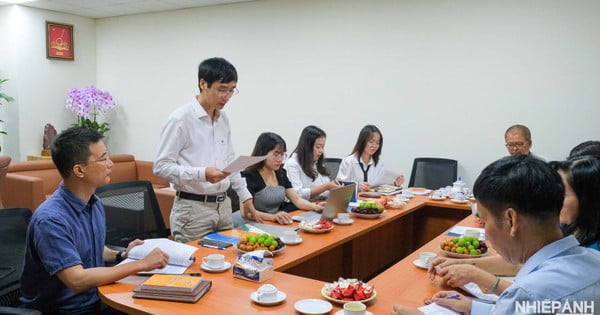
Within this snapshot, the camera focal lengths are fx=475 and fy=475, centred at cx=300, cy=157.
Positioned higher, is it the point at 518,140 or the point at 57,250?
the point at 518,140

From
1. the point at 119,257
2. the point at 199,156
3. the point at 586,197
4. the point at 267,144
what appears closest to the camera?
the point at 586,197

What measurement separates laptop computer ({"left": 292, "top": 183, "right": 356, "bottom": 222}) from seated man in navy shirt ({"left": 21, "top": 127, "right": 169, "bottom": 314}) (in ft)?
3.78

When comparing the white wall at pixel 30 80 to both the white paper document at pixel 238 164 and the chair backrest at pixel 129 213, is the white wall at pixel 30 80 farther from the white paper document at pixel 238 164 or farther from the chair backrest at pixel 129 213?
the white paper document at pixel 238 164

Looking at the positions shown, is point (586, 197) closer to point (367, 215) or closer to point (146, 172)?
point (367, 215)

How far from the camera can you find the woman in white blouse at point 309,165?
3.72 meters

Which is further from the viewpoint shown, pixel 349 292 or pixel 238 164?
pixel 238 164

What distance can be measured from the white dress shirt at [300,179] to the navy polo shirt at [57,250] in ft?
6.32

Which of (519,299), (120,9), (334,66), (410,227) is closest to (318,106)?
(334,66)

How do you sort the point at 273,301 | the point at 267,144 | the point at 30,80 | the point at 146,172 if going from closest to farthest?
the point at 273,301 → the point at 267,144 → the point at 146,172 → the point at 30,80

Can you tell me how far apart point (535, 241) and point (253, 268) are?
1.07 meters

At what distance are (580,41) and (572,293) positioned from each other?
157 inches

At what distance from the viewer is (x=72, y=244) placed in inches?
68.6

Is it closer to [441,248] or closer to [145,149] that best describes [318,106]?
[145,149]

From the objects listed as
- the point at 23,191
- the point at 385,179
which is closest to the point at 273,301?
the point at 385,179
